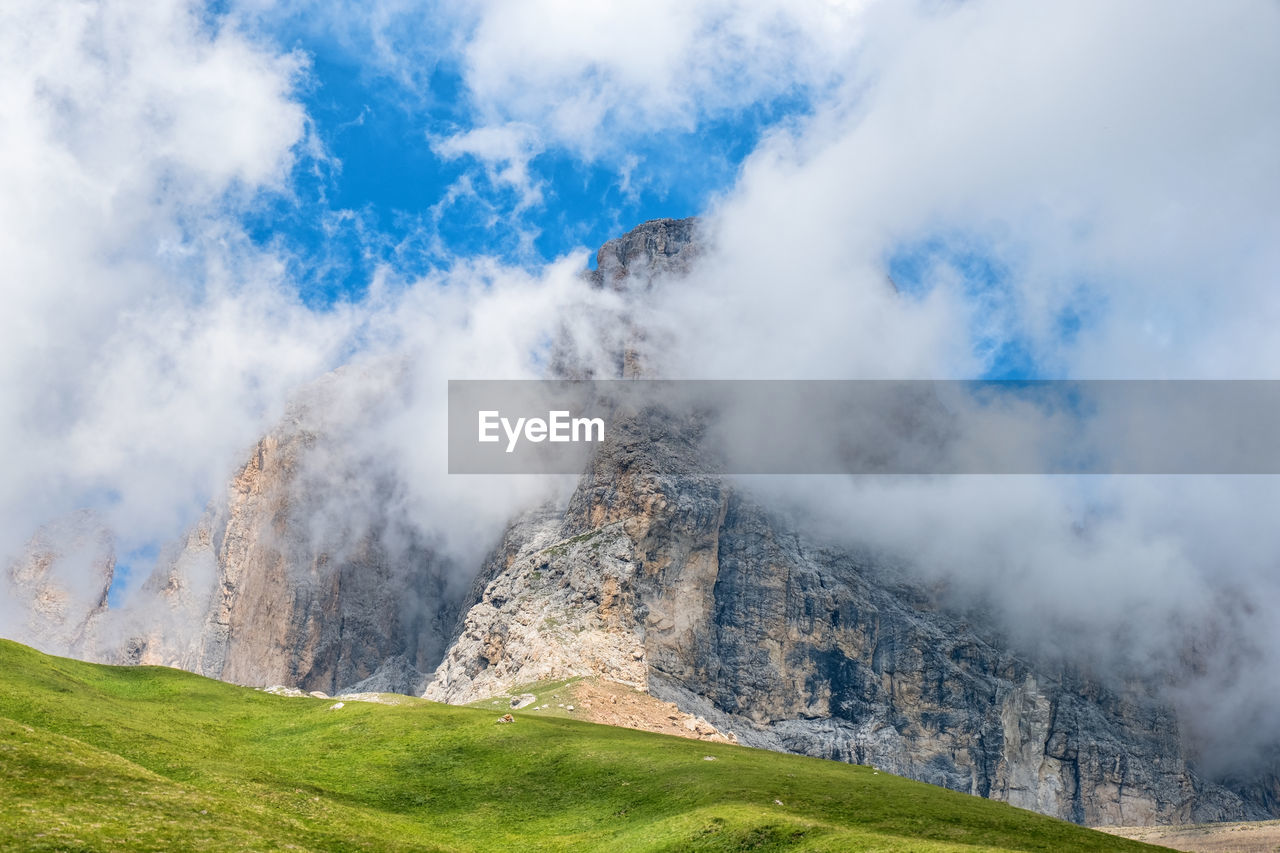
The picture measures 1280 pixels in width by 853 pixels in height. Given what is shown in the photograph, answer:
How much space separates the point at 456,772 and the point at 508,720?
21.6m

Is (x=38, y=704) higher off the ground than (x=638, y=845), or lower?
higher

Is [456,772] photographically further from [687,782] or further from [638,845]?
[638,845]

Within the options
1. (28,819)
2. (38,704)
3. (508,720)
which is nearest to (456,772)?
(508,720)

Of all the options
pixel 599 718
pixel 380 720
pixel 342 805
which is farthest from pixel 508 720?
pixel 599 718

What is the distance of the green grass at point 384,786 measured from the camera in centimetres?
5172

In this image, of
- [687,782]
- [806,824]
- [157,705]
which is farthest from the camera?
[157,705]

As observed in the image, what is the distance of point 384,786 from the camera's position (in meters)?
80.0

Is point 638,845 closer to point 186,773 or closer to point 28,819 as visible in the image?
point 186,773

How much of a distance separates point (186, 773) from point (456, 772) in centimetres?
2442

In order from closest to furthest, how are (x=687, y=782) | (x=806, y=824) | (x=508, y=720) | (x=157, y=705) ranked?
(x=806, y=824), (x=687, y=782), (x=157, y=705), (x=508, y=720)

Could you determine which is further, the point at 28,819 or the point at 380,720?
the point at 380,720

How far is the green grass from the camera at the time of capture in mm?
51719

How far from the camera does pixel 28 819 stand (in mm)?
45062

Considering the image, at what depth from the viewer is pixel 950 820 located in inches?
2931
